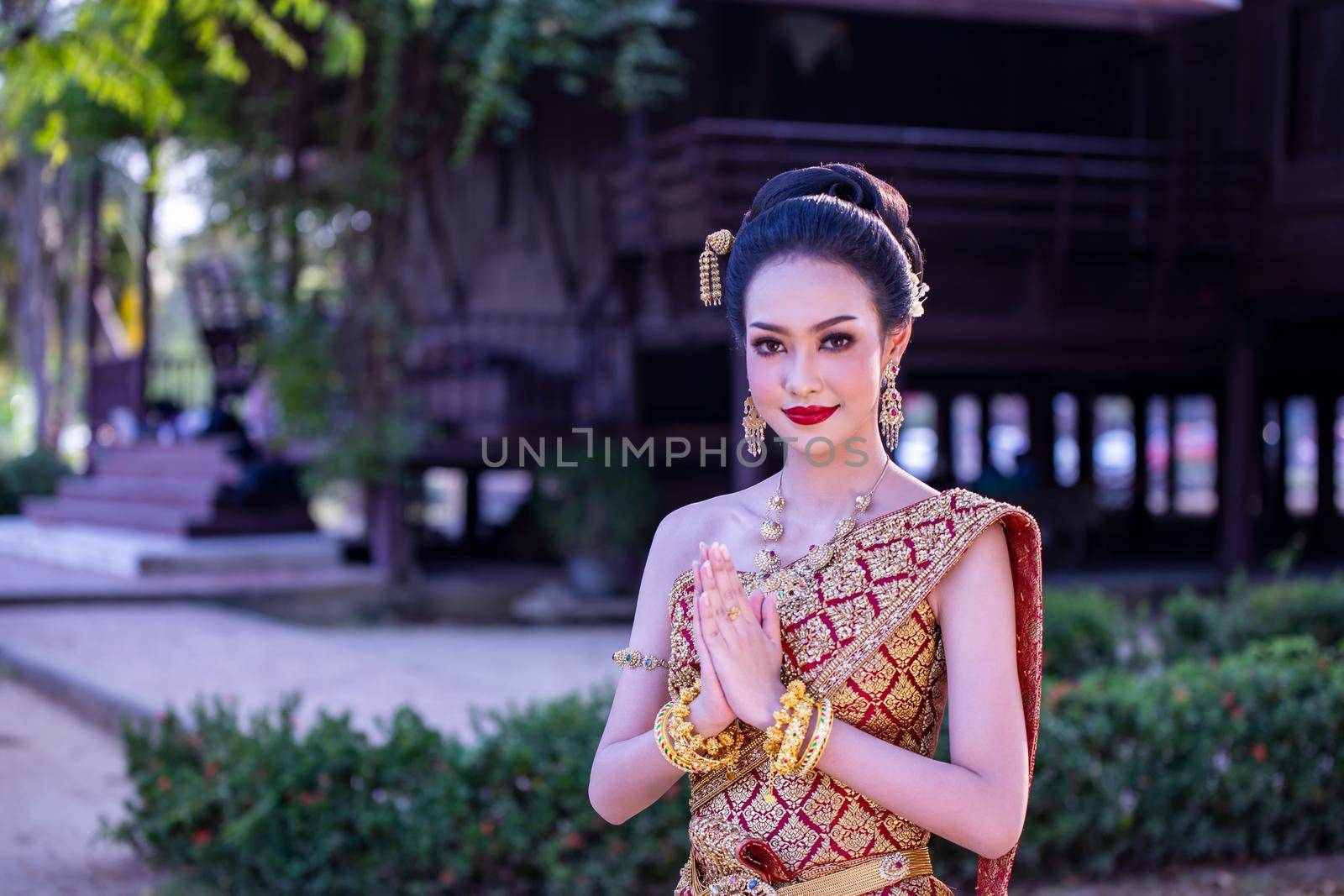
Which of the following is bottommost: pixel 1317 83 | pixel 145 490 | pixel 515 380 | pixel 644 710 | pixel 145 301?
pixel 145 490

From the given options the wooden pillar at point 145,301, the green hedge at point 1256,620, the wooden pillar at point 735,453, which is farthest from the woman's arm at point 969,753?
the wooden pillar at point 145,301

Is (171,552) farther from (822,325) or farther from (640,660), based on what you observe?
(822,325)

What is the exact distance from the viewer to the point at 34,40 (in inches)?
239

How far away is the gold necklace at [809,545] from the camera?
6.17ft

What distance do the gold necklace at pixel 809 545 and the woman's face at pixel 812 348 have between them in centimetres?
11

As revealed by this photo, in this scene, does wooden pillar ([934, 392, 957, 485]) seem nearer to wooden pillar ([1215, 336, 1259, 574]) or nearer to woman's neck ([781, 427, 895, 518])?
wooden pillar ([1215, 336, 1259, 574])

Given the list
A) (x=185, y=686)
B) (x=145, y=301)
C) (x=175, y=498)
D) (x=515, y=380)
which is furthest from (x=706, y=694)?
(x=145, y=301)

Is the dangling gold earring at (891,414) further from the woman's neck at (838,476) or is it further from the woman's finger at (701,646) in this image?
the woman's finger at (701,646)

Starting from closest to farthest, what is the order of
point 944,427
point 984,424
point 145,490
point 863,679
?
point 863,679, point 145,490, point 984,424, point 944,427

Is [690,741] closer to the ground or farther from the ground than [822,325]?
closer to the ground

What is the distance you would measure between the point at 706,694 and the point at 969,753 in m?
0.36

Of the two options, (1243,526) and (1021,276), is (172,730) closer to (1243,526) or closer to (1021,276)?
(1021,276)

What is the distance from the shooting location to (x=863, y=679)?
5.96 ft

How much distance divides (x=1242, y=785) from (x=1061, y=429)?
89.3 ft
